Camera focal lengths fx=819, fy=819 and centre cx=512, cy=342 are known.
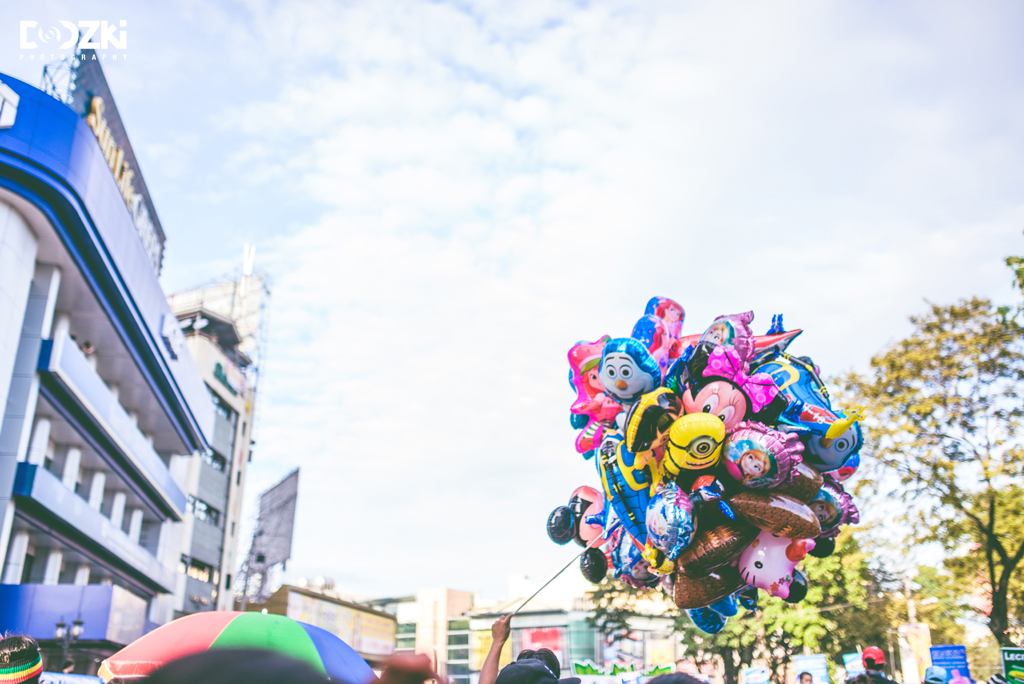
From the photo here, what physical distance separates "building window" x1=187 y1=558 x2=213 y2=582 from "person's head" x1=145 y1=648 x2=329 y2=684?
40.3 metres

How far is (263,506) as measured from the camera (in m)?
46.8

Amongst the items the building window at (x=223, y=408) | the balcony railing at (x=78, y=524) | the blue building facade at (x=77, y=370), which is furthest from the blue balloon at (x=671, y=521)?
the building window at (x=223, y=408)

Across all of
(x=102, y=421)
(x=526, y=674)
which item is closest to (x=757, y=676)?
(x=526, y=674)

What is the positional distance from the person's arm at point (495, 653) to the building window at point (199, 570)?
37.9m

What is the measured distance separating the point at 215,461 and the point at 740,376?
3882cm

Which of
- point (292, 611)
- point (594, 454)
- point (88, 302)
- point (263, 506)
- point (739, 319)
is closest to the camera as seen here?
point (739, 319)

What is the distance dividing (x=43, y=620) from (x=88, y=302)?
25.2 ft

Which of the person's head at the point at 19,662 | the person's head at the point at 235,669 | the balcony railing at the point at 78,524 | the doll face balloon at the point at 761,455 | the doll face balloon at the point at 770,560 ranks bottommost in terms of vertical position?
the person's head at the point at 235,669

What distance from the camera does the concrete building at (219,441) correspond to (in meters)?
38.1

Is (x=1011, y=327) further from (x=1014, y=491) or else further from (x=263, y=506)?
(x=263, y=506)

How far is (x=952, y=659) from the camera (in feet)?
36.8

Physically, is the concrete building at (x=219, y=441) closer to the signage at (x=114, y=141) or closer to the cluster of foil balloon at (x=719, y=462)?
the signage at (x=114, y=141)

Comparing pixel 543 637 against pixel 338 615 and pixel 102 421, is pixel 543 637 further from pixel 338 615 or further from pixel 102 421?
pixel 102 421

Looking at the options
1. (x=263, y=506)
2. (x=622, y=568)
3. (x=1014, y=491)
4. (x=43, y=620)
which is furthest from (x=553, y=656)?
(x=263, y=506)
